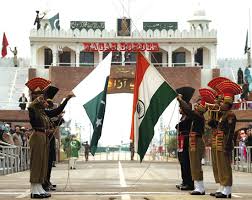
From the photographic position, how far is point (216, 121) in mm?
14297

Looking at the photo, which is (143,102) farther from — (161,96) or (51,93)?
(51,93)

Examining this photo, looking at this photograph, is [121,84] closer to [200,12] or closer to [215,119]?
[200,12]

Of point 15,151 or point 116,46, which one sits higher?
point 116,46

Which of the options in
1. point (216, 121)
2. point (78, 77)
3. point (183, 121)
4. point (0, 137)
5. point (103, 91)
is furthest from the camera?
point (78, 77)

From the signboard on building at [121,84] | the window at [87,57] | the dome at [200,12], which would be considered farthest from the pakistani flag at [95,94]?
the dome at [200,12]

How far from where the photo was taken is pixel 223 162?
13.8 m

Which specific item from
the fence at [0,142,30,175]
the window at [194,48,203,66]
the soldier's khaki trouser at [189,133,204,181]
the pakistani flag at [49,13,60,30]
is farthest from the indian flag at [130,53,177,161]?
the pakistani flag at [49,13,60,30]

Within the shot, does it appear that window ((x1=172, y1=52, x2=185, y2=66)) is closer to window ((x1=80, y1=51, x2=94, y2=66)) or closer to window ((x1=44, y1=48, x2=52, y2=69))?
window ((x1=80, y1=51, x2=94, y2=66))

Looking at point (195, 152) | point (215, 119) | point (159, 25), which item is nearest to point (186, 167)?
point (195, 152)

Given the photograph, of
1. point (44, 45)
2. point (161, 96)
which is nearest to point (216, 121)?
point (161, 96)

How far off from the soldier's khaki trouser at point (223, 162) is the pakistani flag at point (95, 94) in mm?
2801

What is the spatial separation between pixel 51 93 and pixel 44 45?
54.8m

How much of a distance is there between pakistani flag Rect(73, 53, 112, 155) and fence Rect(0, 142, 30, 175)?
384 inches

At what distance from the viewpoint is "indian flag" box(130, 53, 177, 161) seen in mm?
16266
